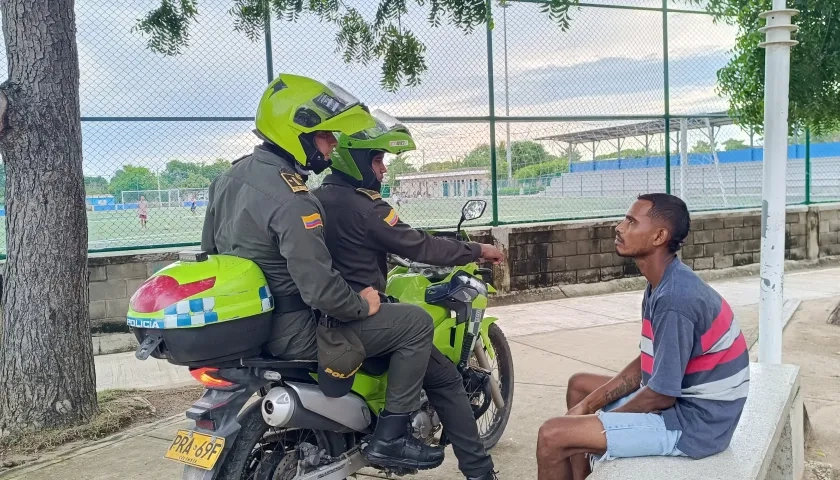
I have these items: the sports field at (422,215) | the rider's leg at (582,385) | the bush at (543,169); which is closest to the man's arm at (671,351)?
the rider's leg at (582,385)

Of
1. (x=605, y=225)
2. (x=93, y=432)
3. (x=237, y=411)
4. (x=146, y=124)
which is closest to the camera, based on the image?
(x=237, y=411)

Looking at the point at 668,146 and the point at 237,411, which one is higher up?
the point at 668,146

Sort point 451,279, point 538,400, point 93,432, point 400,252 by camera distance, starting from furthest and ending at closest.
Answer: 1. point 538,400
2. point 93,432
3. point 451,279
4. point 400,252

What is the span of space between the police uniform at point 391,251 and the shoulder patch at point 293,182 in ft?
1.48

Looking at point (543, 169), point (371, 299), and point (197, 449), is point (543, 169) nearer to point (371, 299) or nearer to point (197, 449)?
point (371, 299)

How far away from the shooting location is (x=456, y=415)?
3.31m

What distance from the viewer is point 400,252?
325 centimetres

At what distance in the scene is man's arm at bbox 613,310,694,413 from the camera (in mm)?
2457

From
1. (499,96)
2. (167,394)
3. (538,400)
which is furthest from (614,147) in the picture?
(167,394)

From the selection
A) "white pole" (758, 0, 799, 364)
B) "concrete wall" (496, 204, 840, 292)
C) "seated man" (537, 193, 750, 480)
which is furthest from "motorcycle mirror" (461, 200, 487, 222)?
"concrete wall" (496, 204, 840, 292)

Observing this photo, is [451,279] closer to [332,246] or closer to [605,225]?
[332,246]

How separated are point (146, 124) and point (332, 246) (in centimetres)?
456

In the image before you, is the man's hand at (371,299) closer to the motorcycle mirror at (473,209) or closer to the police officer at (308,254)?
the police officer at (308,254)

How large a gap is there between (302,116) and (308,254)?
0.57m
